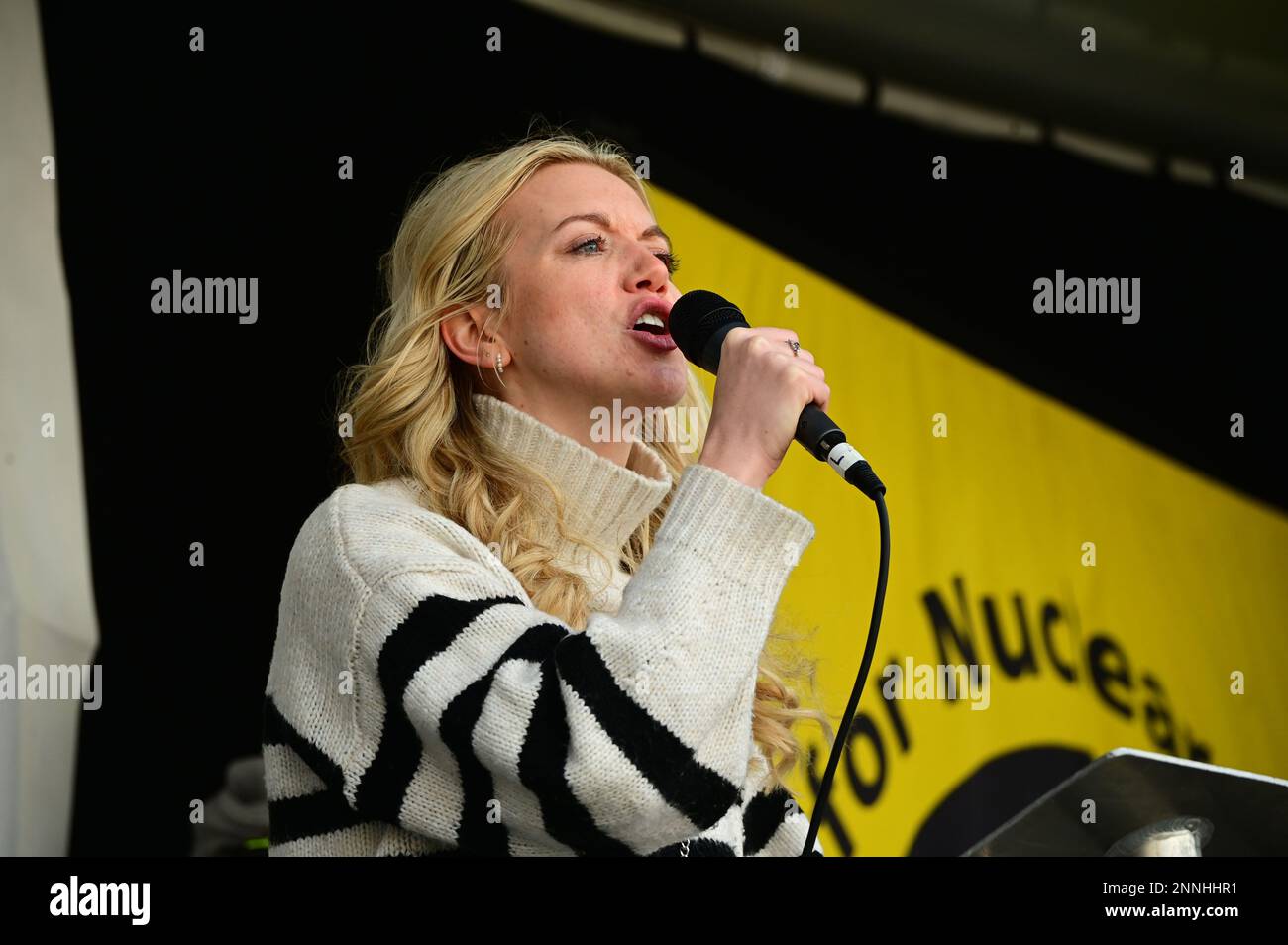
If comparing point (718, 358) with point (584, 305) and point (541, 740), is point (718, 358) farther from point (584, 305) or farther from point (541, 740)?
point (541, 740)

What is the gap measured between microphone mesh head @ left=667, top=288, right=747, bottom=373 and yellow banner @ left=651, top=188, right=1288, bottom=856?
3.50 ft

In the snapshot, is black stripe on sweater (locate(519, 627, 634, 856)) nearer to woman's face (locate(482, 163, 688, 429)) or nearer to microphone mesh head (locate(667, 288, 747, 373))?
microphone mesh head (locate(667, 288, 747, 373))

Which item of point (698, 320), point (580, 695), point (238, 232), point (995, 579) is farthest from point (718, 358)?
point (995, 579)

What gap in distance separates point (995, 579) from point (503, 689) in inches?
74.8

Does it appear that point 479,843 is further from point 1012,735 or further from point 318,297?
point 1012,735

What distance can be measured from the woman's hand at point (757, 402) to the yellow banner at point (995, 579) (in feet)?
3.92

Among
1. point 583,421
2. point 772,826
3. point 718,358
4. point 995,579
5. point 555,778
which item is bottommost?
point 995,579

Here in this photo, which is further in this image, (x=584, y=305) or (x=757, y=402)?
(x=584, y=305)

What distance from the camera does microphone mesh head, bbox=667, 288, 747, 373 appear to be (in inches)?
46.6

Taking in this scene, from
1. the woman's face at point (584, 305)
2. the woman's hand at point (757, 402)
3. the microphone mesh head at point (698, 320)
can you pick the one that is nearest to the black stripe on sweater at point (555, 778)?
the woman's hand at point (757, 402)

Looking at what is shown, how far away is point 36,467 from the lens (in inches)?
83.8

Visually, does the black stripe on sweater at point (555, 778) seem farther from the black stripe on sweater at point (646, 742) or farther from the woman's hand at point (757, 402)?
the woman's hand at point (757, 402)

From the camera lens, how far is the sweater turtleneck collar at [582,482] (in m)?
1.33

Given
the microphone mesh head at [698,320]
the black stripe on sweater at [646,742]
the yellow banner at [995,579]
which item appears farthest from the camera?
the yellow banner at [995,579]
